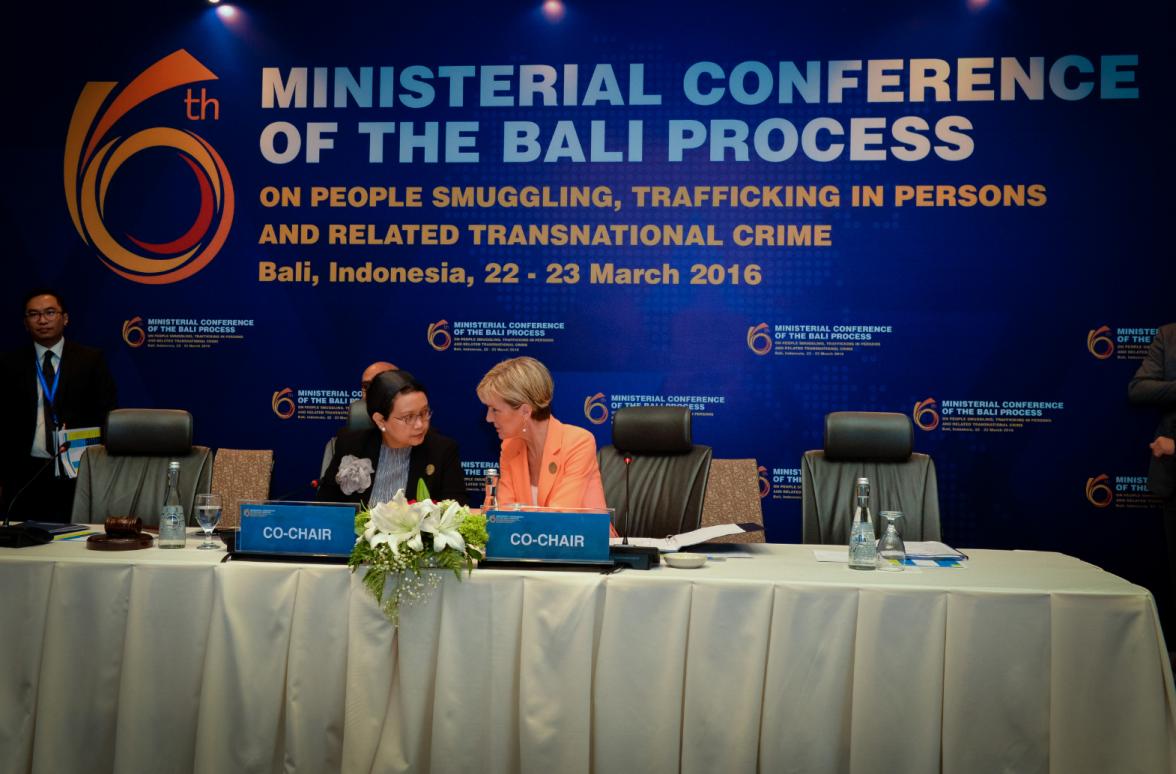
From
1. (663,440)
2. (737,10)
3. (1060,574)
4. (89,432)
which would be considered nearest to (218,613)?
(89,432)

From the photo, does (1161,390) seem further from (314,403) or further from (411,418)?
(314,403)

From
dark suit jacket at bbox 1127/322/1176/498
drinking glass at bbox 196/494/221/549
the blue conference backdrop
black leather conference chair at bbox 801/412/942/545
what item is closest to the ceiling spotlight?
the blue conference backdrop

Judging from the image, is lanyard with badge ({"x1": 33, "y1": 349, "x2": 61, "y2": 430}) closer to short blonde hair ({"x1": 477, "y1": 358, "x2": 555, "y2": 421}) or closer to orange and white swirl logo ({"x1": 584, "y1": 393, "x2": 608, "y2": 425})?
orange and white swirl logo ({"x1": 584, "y1": 393, "x2": 608, "y2": 425})

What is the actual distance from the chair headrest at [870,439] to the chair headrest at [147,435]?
2355 mm

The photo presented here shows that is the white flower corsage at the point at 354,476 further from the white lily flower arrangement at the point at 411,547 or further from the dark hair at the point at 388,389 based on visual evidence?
the white lily flower arrangement at the point at 411,547

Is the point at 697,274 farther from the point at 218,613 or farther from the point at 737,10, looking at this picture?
the point at 218,613

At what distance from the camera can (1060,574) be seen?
2.64 meters

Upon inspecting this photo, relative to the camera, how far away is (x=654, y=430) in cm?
368

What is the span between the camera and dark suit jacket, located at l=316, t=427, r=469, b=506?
3418 mm

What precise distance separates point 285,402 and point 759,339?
251 cm

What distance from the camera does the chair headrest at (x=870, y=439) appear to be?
364 centimetres

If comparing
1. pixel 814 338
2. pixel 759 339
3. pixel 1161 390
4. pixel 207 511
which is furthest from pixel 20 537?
pixel 1161 390

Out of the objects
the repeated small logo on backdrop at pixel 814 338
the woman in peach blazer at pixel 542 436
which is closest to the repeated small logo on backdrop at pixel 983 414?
the repeated small logo on backdrop at pixel 814 338

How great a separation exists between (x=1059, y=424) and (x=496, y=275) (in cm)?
288
